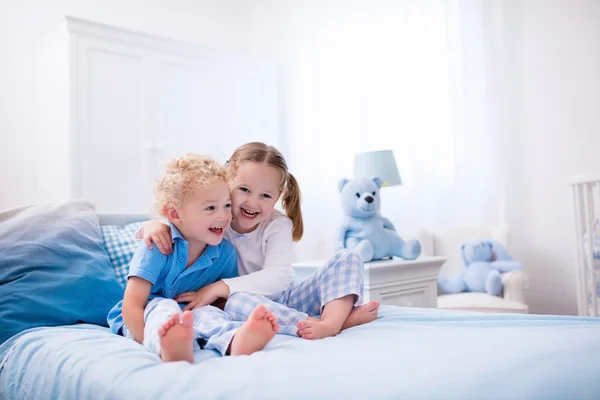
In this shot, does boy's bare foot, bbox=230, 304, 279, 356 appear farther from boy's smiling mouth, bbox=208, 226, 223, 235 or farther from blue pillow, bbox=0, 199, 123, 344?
blue pillow, bbox=0, 199, 123, 344

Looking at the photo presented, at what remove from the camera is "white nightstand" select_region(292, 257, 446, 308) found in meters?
2.11

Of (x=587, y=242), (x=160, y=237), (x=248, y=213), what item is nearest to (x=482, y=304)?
(x=587, y=242)

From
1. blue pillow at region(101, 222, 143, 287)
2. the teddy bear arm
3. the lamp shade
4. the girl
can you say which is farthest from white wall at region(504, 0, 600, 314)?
blue pillow at region(101, 222, 143, 287)

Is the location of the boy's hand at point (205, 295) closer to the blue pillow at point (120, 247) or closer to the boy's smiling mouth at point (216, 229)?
the boy's smiling mouth at point (216, 229)

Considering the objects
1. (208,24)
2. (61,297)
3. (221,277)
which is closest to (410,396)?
(221,277)

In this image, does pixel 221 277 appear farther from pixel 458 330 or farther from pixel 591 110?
pixel 591 110

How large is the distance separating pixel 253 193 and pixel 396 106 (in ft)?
6.82

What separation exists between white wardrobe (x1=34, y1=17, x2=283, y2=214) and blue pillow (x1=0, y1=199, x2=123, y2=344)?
1402 millimetres

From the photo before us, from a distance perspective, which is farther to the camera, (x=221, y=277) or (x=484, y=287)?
(x=484, y=287)

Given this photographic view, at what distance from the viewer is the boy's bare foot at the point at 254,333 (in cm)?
100

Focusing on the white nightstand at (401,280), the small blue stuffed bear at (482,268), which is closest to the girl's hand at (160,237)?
the white nightstand at (401,280)

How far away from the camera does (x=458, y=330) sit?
1151 millimetres

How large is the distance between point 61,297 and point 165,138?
195cm

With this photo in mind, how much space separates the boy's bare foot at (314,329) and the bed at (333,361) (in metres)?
0.03
